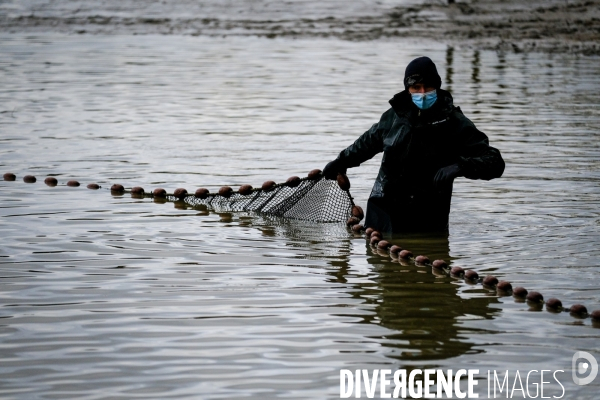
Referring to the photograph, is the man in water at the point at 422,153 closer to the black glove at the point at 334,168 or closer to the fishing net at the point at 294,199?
the black glove at the point at 334,168

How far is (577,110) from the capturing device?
57.0 feet

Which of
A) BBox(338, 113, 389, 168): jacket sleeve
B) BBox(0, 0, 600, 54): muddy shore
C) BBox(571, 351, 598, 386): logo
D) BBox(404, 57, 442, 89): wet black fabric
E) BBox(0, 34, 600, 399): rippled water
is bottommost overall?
BBox(571, 351, 598, 386): logo

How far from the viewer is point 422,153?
8930mm

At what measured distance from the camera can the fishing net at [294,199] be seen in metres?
10.1

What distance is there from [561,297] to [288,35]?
23.8m

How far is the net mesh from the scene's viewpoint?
10.2 meters

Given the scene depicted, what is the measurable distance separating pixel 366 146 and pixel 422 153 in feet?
2.22

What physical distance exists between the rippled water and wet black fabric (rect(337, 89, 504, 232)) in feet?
0.85

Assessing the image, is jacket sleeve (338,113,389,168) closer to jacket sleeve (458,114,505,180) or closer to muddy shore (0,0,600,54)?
jacket sleeve (458,114,505,180)

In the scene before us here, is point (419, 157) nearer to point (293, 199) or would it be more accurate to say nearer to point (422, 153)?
point (422, 153)

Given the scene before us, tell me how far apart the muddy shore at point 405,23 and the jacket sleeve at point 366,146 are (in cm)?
1899

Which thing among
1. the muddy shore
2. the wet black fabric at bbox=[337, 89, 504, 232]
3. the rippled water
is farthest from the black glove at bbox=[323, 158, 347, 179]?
the muddy shore

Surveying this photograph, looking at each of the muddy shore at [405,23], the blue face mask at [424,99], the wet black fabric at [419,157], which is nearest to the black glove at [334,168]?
the wet black fabric at [419,157]

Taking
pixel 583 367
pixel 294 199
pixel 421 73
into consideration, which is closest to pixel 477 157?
pixel 421 73
